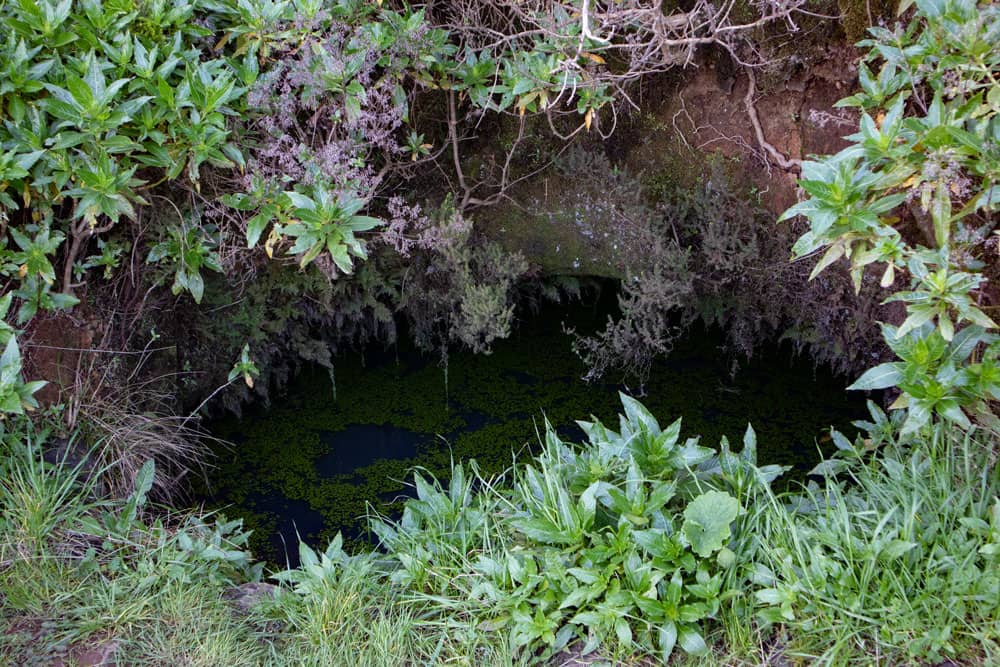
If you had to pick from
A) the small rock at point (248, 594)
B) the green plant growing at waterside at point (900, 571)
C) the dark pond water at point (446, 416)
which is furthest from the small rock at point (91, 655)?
the green plant growing at waterside at point (900, 571)

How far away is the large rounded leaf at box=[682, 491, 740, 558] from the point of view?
2.06 m

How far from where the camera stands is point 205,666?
218cm

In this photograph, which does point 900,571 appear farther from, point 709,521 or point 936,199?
point 936,199

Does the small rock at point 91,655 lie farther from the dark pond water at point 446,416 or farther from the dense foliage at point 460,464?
the dark pond water at point 446,416

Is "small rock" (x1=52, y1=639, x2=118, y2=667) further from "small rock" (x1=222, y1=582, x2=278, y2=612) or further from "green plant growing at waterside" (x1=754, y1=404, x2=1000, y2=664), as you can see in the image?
"green plant growing at waterside" (x1=754, y1=404, x2=1000, y2=664)

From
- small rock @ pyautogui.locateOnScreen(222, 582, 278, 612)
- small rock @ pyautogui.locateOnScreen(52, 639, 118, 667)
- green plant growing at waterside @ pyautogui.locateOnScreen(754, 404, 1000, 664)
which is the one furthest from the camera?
small rock @ pyautogui.locateOnScreen(222, 582, 278, 612)

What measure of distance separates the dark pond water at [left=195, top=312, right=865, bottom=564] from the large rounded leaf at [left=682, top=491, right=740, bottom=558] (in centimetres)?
145

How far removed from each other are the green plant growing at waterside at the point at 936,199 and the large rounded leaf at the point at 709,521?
0.53 m

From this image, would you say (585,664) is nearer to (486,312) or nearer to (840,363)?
(486,312)

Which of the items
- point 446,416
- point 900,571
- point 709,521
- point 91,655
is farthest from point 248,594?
point 900,571

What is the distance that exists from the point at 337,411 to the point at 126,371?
41.2 inches

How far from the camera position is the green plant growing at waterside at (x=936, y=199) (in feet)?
6.73

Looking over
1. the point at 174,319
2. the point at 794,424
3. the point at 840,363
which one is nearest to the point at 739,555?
the point at 794,424

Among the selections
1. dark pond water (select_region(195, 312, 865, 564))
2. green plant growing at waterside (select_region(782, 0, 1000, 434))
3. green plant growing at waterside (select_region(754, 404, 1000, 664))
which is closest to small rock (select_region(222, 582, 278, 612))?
dark pond water (select_region(195, 312, 865, 564))
